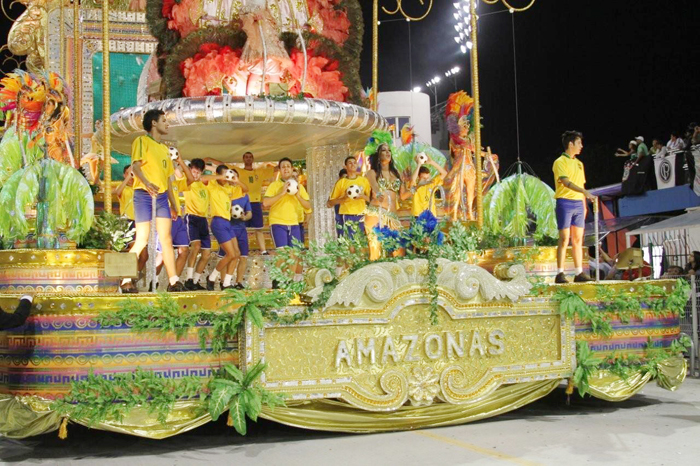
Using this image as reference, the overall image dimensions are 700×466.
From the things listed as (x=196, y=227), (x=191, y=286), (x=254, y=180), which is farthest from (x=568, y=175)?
(x=254, y=180)

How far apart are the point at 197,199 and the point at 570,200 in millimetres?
4003

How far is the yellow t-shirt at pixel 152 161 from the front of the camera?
7.08 metres

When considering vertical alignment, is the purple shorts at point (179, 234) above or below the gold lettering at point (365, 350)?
above

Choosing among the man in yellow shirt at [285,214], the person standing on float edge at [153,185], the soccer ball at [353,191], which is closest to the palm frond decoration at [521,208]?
the soccer ball at [353,191]

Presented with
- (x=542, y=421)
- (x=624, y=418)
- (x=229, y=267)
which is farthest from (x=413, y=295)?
(x=229, y=267)

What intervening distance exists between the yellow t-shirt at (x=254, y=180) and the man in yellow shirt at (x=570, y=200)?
15.8ft

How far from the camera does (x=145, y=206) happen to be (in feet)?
23.5

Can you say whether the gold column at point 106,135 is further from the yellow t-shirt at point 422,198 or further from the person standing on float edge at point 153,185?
the yellow t-shirt at point 422,198

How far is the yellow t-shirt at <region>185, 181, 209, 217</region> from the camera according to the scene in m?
9.06

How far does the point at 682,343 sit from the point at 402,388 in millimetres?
3041

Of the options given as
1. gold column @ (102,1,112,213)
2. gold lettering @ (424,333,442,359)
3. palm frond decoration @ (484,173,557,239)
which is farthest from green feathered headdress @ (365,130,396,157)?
gold lettering @ (424,333,442,359)

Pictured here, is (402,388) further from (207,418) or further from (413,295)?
(207,418)

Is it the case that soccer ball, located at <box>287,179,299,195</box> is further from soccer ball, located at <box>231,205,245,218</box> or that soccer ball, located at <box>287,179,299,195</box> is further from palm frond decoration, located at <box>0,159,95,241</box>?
palm frond decoration, located at <box>0,159,95,241</box>

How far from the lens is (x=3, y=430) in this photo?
5.60 metres
